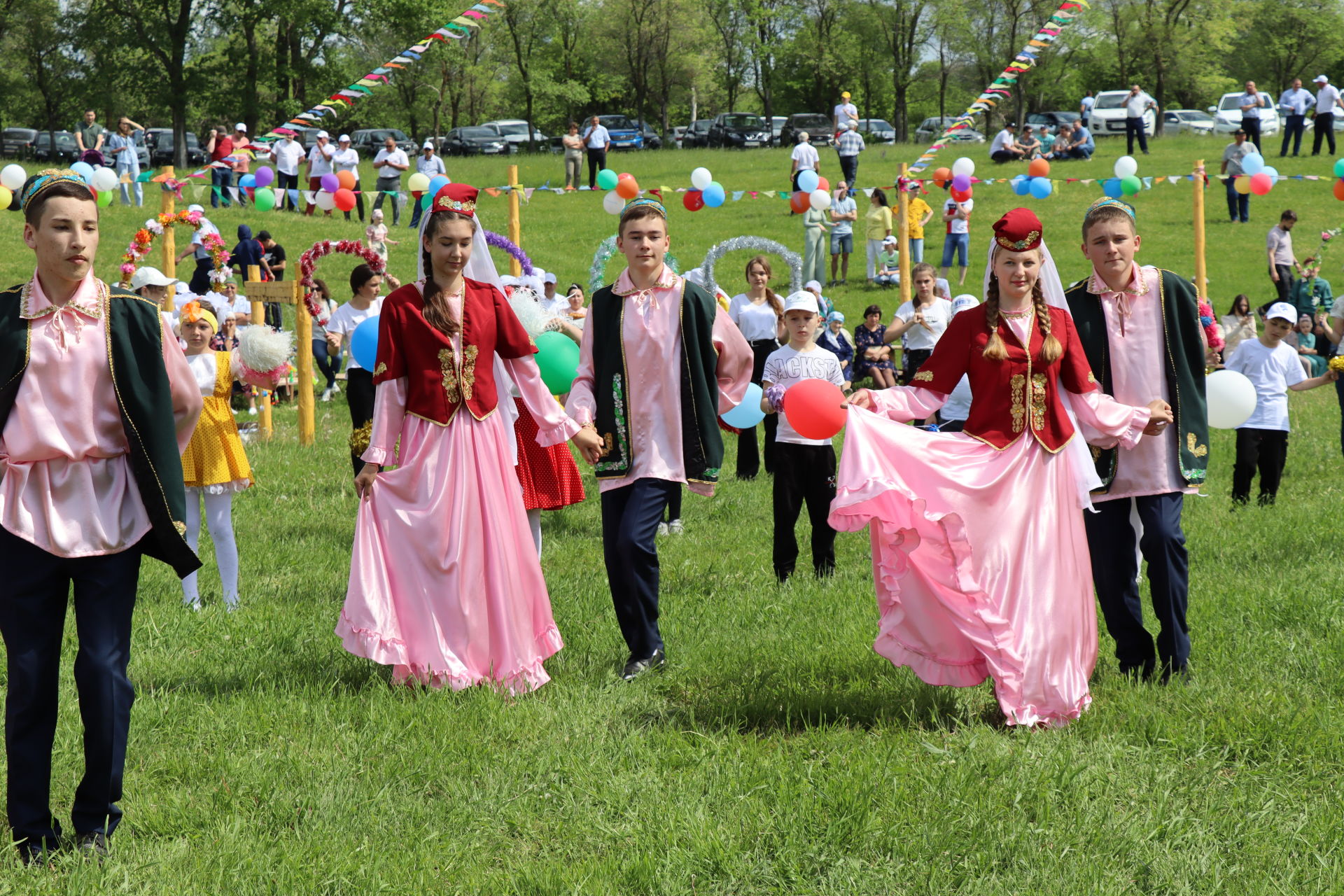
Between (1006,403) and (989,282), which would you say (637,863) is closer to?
(1006,403)

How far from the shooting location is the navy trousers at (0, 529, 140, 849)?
414cm

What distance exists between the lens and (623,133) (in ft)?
162

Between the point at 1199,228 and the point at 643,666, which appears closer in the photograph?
the point at 643,666

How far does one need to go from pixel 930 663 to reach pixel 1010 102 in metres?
65.4

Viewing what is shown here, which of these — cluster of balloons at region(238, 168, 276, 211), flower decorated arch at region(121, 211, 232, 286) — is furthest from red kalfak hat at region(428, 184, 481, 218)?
cluster of balloons at region(238, 168, 276, 211)

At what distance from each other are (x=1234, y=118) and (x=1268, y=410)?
1502 inches

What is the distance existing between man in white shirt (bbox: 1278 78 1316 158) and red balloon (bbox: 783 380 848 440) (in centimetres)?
3181

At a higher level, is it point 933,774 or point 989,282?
point 989,282

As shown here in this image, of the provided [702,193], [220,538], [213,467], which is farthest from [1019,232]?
[702,193]

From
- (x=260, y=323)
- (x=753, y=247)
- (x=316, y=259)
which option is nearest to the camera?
(x=316, y=259)

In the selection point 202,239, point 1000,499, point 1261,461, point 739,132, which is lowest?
point 1261,461

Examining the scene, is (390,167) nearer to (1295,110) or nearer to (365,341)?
(365,341)

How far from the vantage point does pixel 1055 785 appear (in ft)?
15.2

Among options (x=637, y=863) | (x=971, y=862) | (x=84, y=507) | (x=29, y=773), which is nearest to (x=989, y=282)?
(x=971, y=862)
